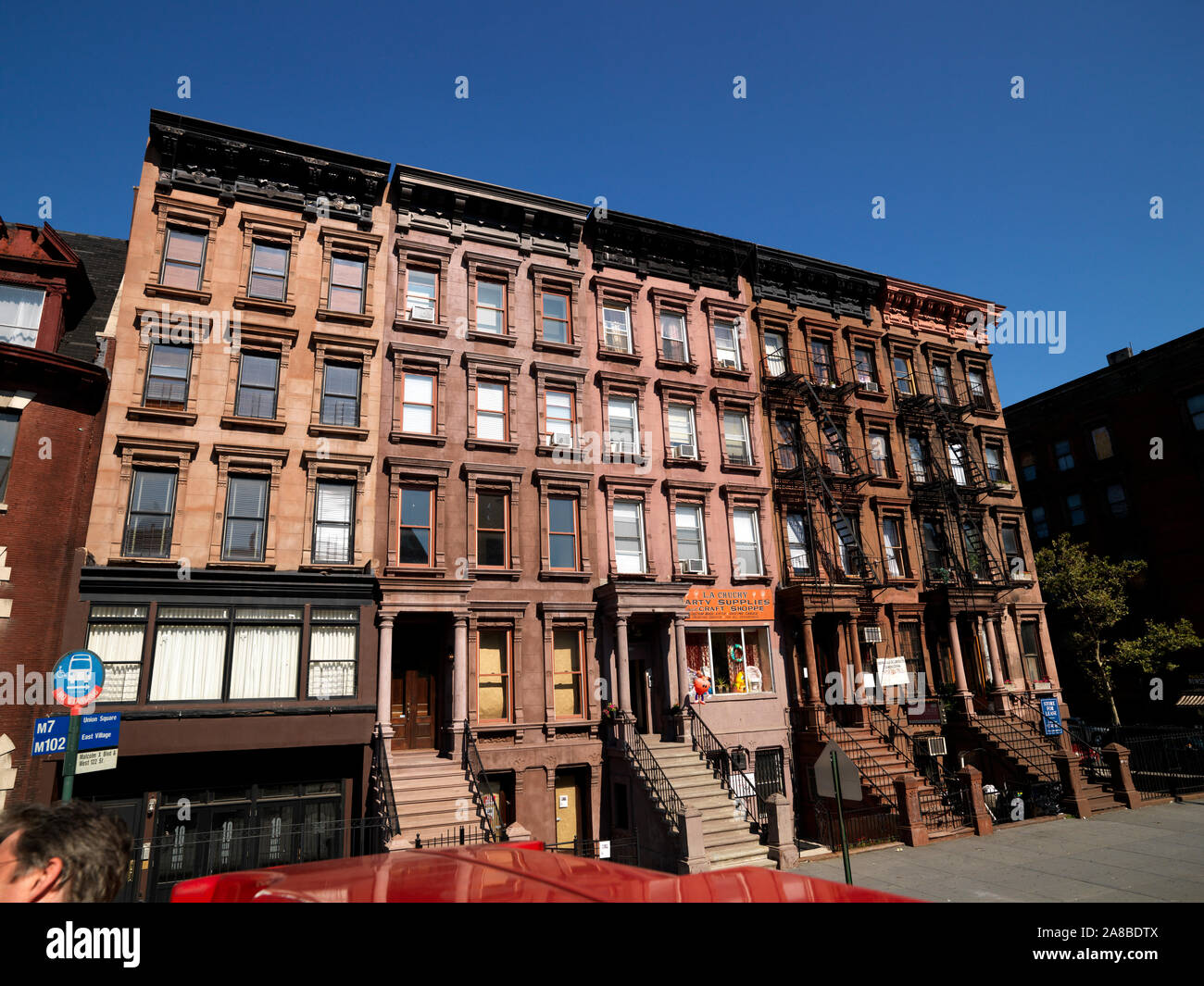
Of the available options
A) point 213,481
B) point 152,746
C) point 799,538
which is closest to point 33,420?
point 213,481

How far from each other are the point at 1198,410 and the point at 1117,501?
5.70 m

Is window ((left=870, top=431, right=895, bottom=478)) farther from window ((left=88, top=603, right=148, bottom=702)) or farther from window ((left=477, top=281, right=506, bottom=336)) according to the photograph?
window ((left=88, top=603, right=148, bottom=702))

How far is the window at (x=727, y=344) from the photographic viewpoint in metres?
26.0

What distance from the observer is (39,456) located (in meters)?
16.0

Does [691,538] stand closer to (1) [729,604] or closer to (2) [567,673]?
(1) [729,604]

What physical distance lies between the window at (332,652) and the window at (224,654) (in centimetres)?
40

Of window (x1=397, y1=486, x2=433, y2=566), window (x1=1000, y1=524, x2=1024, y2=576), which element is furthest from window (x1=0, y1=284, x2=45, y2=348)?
window (x1=1000, y1=524, x2=1024, y2=576)

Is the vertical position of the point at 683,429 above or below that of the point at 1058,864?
above

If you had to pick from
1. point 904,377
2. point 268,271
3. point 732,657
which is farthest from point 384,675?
point 904,377

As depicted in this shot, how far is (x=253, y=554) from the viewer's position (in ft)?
58.2

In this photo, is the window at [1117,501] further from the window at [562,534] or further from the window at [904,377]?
the window at [562,534]

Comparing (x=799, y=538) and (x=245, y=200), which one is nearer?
(x=245, y=200)
